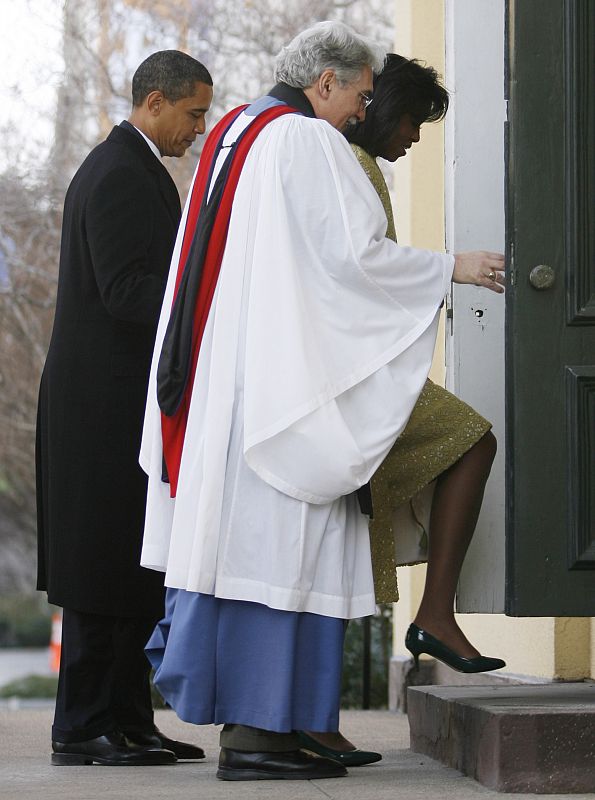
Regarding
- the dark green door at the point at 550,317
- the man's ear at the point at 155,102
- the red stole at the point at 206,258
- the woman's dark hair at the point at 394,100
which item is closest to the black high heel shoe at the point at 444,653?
the dark green door at the point at 550,317

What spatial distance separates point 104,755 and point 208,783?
0.61 m

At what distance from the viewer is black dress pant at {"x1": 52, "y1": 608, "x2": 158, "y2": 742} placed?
403 cm

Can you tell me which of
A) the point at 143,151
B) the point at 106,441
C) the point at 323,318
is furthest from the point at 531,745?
the point at 143,151

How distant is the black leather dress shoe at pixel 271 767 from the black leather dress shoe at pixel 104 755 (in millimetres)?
541

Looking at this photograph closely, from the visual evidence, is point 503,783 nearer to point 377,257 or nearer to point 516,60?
point 377,257

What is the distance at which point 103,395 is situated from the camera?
411 centimetres

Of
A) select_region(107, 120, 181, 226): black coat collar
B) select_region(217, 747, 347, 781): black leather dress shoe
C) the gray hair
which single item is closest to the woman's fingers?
the gray hair

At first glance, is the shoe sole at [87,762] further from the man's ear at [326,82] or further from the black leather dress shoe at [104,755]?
the man's ear at [326,82]

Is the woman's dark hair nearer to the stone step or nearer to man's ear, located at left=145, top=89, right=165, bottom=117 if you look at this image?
man's ear, located at left=145, top=89, right=165, bottom=117

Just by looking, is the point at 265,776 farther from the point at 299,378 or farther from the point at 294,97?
the point at 294,97

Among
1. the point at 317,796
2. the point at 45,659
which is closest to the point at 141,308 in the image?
the point at 317,796

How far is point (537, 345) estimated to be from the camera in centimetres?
359

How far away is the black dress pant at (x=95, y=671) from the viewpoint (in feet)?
13.2

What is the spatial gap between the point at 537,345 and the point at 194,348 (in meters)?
0.86
